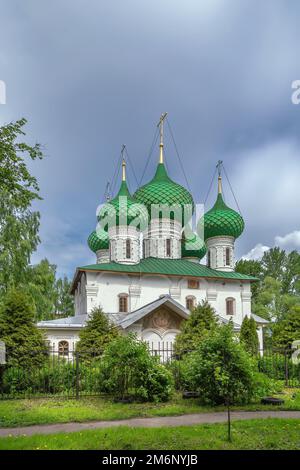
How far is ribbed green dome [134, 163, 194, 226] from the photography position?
2584 centimetres

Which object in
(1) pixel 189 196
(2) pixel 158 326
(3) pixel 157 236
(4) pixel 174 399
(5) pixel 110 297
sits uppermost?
(1) pixel 189 196

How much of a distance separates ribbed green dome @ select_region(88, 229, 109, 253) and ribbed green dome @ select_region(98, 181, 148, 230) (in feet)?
4.19

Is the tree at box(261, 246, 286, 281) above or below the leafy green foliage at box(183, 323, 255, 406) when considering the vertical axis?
Answer: above

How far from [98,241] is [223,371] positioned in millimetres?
19411

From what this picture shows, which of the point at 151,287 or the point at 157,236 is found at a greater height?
the point at 157,236

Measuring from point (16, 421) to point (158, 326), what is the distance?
1274 cm

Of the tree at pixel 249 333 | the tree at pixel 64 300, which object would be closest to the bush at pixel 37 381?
the tree at pixel 249 333

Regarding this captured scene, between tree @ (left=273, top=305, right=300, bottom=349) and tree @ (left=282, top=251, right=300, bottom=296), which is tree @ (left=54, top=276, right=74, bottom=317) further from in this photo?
tree @ (left=273, top=305, right=300, bottom=349)

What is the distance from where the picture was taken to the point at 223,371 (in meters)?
9.12

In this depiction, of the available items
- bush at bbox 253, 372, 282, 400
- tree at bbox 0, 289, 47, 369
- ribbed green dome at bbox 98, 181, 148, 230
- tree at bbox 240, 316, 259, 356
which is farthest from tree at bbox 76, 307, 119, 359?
ribbed green dome at bbox 98, 181, 148, 230

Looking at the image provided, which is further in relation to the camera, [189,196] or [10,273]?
[189,196]

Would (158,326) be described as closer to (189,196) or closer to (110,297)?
(110,297)

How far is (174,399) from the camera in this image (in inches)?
398
